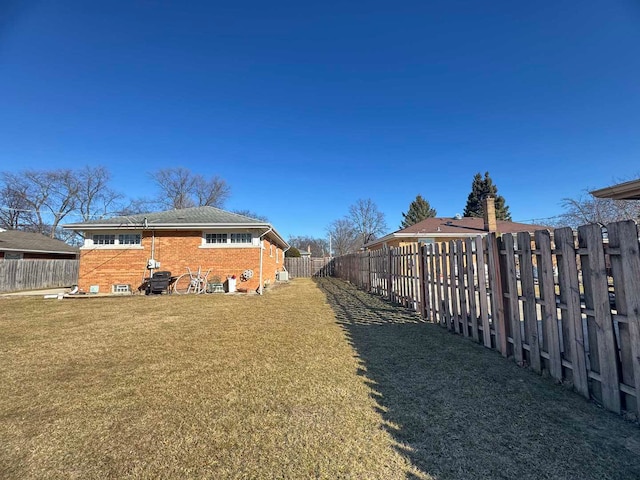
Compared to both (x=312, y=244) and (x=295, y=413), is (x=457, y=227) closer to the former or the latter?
(x=295, y=413)

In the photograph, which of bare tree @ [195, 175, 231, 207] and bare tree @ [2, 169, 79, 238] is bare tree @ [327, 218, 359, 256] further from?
bare tree @ [2, 169, 79, 238]

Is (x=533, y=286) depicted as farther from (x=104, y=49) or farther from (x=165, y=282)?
(x=104, y=49)

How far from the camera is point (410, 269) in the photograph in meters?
7.74

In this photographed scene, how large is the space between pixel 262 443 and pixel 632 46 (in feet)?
45.4

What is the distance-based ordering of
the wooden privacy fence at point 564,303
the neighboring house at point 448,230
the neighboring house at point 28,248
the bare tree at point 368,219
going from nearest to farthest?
the wooden privacy fence at point 564,303 → the neighboring house at point 448,230 → the neighboring house at point 28,248 → the bare tree at point 368,219

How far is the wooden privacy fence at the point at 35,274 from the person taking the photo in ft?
52.5

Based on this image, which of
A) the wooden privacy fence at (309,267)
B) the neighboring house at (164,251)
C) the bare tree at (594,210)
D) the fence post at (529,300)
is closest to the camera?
the fence post at (529,300)

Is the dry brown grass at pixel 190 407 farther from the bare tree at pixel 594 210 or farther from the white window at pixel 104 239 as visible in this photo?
the bare tree at pixel 594 210

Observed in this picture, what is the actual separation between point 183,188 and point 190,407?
38617 mm

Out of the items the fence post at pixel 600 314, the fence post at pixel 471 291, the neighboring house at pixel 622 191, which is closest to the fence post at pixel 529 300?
the fence post at pixel 600 314

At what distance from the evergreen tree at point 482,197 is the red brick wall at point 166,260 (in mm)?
36194

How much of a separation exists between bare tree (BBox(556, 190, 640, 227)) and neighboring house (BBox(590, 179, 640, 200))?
1280cm

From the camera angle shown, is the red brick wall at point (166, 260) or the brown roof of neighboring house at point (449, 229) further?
the brown roof of neighboring house at point (449, 229)

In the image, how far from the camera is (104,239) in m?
12.6
